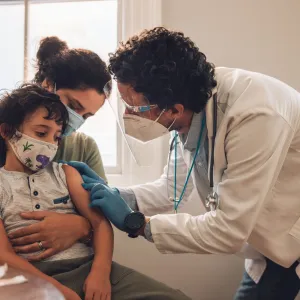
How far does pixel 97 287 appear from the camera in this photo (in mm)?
1288

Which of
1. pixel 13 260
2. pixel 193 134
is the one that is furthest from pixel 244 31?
pixel 13 260

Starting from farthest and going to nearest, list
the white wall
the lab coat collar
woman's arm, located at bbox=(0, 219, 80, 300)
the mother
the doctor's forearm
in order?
the white wall < the doctor's forearm < the lab coat collar < the mother < woman's arm, located at bbox=(0, 219, 80, 300)

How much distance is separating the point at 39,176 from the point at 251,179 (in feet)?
2.23

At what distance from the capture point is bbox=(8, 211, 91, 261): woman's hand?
135 centimetres

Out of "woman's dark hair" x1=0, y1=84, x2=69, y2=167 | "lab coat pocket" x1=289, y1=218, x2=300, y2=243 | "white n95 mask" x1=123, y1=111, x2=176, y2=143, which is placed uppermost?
"woman's dark hair" x1=0, y1=84, x2=69, y2=167

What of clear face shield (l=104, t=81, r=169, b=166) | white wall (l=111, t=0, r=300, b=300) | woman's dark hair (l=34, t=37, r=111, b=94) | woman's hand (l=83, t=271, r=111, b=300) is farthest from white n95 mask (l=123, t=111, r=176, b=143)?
white wall (l=111, t=0, r=300, b=300)

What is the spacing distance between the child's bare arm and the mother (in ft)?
0.10

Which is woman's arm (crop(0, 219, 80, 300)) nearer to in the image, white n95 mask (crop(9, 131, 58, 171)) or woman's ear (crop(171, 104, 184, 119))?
white n95 mask (crop(9, 131, 58, 171))

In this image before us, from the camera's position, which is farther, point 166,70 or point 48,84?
point 48,84

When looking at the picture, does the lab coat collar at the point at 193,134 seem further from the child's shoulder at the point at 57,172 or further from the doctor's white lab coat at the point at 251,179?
the child's shoulder at the point at 57,172

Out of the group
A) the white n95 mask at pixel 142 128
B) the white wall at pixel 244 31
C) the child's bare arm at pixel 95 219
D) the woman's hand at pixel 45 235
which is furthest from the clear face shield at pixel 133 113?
the white wall at pixel 244 31

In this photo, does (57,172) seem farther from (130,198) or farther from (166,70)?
(166,70)

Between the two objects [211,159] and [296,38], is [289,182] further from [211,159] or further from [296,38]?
[296,38]

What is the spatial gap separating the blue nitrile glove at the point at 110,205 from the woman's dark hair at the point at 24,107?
10.6 inches
